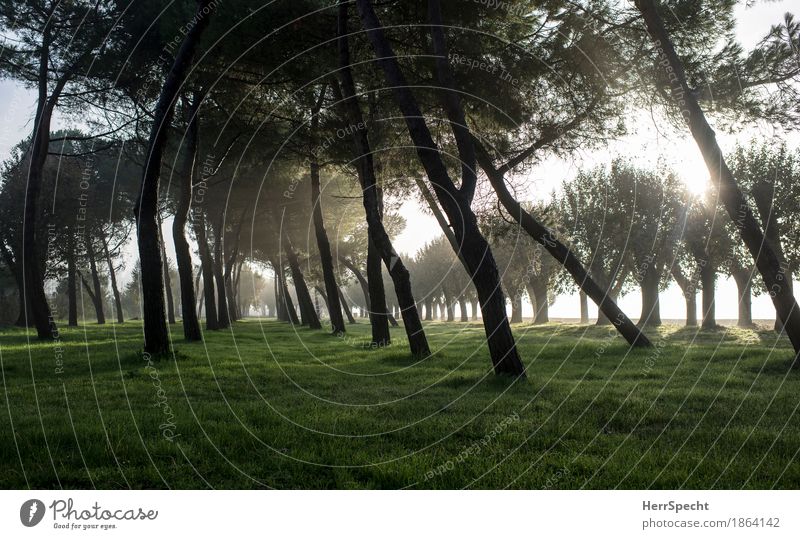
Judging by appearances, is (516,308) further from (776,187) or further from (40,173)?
(40,173)

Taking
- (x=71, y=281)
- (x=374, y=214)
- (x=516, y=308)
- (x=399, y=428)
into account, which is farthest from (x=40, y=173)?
(x=516, y=308)

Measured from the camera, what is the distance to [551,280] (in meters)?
54.3

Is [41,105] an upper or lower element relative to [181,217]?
upper

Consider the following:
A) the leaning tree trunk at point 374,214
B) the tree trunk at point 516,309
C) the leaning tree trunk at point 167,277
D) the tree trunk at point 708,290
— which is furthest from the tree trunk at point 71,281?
the tree trunk at point 516,309

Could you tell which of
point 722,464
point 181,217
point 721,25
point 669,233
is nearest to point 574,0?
point 721,25

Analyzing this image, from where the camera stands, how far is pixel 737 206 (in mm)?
12250

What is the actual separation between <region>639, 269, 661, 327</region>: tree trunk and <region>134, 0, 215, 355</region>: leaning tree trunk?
3714 centimetres

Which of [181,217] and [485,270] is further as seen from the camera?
[181,217]

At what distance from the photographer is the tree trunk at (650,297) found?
144 feet

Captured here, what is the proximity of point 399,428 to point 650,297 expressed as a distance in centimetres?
4243

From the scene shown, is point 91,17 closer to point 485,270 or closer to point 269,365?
point 269,365

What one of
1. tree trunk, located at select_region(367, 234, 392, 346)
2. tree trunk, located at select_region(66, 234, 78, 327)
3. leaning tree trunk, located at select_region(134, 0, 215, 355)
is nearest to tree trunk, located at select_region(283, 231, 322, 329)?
tree trunk, located at select_region(66, 234, 78, 327)
